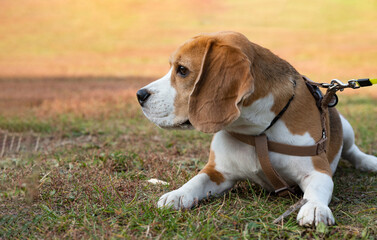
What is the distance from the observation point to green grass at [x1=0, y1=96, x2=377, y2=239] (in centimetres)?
272

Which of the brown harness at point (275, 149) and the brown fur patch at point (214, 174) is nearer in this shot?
the brown harness at point (275, 149)

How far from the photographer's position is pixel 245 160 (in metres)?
3.29

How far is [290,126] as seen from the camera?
320cm

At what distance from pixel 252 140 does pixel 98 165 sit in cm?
178

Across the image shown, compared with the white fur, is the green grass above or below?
below

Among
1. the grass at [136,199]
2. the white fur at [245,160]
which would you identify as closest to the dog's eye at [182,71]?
the white fur at [245,160]

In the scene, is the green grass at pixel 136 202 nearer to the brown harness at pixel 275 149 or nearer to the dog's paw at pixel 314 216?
the dog's paw at pixel 314 216

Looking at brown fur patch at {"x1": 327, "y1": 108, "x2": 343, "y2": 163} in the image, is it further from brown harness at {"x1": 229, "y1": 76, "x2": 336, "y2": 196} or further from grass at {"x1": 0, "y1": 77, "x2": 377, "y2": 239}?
brown harness at {"x1": 229, "y1": 76, "x2": 336, "y2": 196}

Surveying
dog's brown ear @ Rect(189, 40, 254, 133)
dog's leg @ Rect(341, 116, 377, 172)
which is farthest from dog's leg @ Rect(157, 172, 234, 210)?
dog's leg @ Rect(341, 116, 377, 172)

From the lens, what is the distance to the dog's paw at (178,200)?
3.03m

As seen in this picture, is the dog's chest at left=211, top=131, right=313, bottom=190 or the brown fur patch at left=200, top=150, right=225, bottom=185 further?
the brown fur patch at left=200, top=150, right=225, bottom=185

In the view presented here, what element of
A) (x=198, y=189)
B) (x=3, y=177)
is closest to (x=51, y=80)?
Result: (x=3, y=177)

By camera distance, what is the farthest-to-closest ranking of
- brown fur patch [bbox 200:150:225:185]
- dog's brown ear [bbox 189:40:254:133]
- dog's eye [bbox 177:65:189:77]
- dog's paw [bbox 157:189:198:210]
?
brown fur patch [bbox 200:150:225:185], dog's eye [bbox 177:65:189:77], dog's paw [bbox 157:189:198:210], dog's brown ear [bbox 189:40:254:133]

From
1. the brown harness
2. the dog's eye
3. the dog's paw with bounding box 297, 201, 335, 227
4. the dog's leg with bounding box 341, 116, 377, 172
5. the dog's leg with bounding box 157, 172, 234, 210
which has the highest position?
the dog's eye
